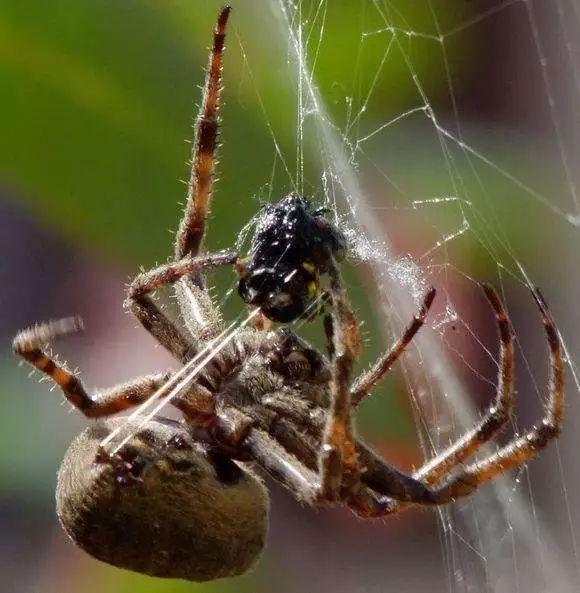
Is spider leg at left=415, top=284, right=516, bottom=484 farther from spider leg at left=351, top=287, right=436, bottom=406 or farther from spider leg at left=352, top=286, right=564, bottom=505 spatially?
spider leg at left=351, top=287, right=436, bottom=406

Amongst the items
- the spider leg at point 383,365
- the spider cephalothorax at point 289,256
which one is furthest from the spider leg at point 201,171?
the spider leg at point 383,365

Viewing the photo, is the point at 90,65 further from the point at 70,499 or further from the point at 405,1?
the point at 70,499

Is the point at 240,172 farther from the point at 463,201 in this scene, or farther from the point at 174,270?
the point at 174,270

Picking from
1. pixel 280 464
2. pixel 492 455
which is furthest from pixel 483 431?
pixel 280 464

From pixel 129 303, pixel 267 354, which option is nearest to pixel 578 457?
pixel 267 354

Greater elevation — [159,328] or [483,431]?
[159,328]

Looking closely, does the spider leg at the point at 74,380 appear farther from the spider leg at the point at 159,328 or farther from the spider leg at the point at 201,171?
the spider leg at the point at 201,171

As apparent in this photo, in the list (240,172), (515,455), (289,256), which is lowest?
(515,455)
